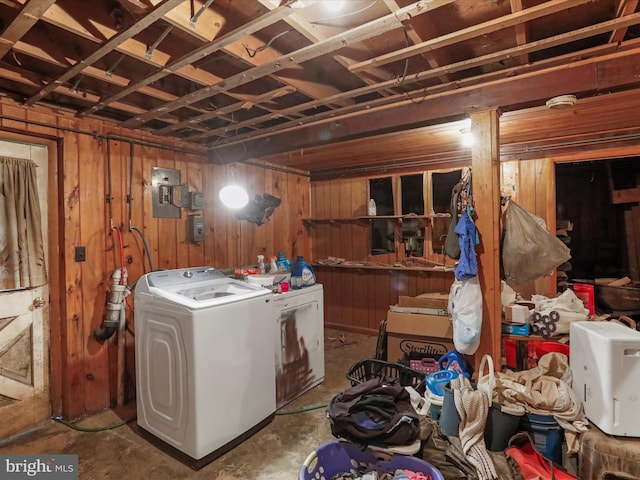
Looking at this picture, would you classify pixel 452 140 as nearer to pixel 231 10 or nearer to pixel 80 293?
pixel 231 10

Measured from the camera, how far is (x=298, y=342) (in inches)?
114

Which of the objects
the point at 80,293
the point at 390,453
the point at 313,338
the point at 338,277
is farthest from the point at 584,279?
the point at 80,293

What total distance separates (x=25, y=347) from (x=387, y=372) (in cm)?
260

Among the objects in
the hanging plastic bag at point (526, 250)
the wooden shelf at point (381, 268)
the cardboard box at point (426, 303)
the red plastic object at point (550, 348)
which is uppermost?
the hanging plastic bag at point (526, 250)

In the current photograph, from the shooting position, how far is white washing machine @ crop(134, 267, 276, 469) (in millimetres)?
2033

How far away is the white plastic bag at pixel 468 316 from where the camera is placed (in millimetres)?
2057

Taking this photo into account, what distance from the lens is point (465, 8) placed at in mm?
1513

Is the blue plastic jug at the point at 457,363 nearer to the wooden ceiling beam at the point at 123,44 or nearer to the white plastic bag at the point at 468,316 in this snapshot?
the white plastic bag at the point at 468,316

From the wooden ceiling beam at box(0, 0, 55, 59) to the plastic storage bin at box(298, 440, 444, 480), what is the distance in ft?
6.76

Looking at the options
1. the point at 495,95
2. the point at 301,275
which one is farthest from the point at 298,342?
the point at 495,95

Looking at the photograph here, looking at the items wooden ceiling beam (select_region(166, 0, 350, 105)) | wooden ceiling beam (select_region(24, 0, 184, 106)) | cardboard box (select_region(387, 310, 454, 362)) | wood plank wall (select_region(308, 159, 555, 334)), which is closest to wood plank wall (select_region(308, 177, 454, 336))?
wood plank wall (select_region(308, 159, 555, 334))

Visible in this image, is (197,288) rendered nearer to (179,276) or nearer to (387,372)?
(179,276)

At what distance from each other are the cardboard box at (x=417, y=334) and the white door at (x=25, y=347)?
8.79ft

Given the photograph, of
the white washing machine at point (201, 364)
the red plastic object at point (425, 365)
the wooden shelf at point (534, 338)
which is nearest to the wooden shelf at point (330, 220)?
the red plastic object at point (425, 365)
